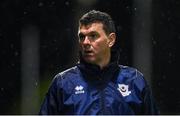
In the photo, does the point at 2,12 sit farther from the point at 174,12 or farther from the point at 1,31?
the point at 174,12

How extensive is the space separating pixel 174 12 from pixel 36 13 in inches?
125

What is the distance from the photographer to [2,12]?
17.0 metres

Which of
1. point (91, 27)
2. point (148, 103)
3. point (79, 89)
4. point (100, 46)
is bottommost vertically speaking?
point (148, 103)

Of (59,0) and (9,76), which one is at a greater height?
(59,0)

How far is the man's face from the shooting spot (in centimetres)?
505

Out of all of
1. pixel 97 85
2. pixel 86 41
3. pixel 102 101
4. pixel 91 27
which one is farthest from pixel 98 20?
pixel 102 101

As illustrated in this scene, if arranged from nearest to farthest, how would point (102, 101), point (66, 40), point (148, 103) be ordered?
point (102, 101), point (148, 103), point (66, 40)

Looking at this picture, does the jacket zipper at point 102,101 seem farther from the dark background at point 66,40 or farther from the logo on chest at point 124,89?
the dark background at point 66,40

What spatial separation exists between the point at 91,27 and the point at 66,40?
437 inches

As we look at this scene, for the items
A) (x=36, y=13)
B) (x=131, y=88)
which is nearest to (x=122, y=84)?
(x=131, y=88)

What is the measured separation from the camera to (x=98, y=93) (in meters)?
4.98

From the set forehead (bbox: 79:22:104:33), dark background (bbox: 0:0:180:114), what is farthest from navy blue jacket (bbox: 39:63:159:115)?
dark background (bbox: 0:0:180:114)

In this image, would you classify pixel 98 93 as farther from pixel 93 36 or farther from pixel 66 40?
pixel 66 40

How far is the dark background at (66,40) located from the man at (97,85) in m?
9.25
